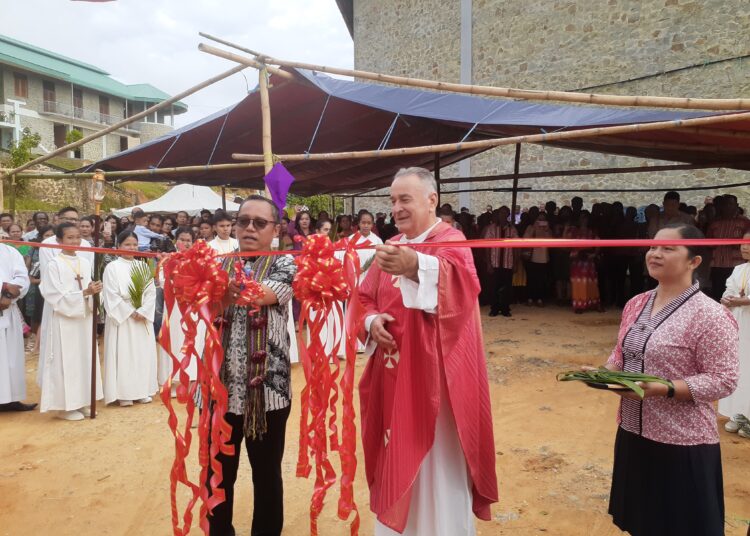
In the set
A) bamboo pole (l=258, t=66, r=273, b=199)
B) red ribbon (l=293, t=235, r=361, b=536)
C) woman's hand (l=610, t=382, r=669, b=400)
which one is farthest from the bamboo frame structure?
woman's hand (l=610, t=382, r=669, b=400)

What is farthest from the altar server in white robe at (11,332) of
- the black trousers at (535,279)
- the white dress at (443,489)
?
the black trousers at (535,279)

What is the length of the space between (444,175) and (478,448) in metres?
15.9

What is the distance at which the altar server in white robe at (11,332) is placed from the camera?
5.14 meters

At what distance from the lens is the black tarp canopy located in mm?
6523

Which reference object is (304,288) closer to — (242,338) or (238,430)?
(242,338)

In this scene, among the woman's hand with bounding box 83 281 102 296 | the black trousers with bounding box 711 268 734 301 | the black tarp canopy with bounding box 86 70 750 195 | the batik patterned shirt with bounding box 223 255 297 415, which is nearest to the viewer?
the batik patterned shirt with bounding box 223 255 297 415

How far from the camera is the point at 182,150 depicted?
31.8 feet

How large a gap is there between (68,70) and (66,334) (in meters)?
41.6

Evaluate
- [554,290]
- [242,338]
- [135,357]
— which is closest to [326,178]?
[554,290]

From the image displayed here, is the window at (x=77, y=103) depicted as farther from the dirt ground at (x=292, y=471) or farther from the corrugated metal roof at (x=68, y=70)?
the dirt ground at (x=292, y=471)

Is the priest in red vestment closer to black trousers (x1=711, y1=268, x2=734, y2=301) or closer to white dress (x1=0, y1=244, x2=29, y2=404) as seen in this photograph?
white dress (x1=0, y1=244, x2=29, y2=404)

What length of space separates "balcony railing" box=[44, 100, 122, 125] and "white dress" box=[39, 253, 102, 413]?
121 ft

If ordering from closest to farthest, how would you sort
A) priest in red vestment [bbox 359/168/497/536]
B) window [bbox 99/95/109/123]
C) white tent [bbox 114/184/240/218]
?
priest in red vestment [bbox 359/168/497/536] < white tent [bbox 114/184/240/218] < window [bbox 99/95/109/123]

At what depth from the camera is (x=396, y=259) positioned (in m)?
1.97
